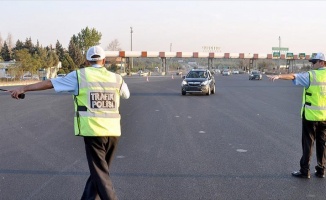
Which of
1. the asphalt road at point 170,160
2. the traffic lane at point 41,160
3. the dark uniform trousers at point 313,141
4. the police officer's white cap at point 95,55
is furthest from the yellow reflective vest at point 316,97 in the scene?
the traffic lane at point 41,160

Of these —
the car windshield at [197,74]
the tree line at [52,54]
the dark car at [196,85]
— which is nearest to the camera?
the dark car at [196,85]

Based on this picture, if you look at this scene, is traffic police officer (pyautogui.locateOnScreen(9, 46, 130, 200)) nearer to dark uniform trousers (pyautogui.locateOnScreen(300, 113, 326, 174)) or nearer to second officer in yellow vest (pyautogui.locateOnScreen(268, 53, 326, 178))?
second officer in yellow vest (pyautogui.locateOnScreen(268, 53, 326, 178))

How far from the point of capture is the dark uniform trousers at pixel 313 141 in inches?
257

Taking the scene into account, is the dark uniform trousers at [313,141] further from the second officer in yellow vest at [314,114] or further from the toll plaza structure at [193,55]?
the toll plaza structure at [193,55]

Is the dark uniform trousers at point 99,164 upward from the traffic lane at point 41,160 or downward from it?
upward

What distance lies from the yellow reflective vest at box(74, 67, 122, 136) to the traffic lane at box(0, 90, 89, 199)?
4.39ft

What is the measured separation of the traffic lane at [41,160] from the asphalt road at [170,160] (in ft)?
0.04

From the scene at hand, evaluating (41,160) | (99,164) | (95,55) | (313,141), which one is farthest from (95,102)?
(313,141)

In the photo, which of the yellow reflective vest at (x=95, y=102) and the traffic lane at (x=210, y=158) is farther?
the traffic lane at (x=210, y=158)

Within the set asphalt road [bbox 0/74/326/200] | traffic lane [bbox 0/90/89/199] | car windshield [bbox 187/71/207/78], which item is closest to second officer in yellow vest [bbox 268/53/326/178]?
asphalt road [bbox 0/74/326/200]

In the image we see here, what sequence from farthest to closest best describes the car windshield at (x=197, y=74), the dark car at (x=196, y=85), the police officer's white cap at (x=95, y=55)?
the car windshield at (x=197, y=74)
the dark car at (x=196, y=85)
the police officer's white cap at (x=95, y=55)

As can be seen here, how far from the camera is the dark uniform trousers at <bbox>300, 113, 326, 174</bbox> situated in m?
6.52

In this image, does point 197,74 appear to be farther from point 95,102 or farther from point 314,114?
point 95,102

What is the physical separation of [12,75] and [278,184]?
58221 mm
